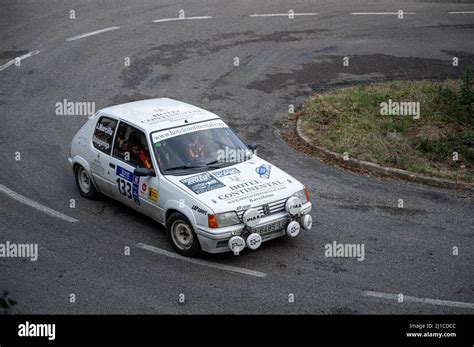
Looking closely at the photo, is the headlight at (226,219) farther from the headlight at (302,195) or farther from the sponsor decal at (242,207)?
the headlight at (302,195)

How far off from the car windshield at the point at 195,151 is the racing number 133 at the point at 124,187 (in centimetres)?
72

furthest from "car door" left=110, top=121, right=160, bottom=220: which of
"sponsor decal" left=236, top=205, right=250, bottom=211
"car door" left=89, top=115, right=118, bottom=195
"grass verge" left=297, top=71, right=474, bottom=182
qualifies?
"grass verge" left=297, top=71, right=474, bottom=182

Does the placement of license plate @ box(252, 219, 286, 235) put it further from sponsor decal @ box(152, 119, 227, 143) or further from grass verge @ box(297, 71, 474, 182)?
grass verge @ box(297, 71, 474, 182)

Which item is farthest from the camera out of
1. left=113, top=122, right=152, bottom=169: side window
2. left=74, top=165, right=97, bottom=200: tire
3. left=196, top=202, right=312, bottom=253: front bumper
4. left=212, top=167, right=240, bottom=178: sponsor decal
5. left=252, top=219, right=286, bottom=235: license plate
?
left=74, top=165, right=97, bottom=200: tire

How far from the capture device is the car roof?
436 inches

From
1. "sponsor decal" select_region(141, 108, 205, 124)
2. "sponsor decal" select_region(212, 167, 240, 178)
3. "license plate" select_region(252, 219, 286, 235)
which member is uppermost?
"sponsor decal" select_region(141, 108, 205, 124)

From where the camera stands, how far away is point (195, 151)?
10.8m

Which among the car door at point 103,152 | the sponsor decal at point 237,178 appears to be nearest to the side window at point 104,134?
the car door at point 103,152

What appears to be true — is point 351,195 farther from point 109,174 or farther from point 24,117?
point 24,117

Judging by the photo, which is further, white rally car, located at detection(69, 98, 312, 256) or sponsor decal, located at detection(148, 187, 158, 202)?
sponsor decal, located at detection(148, 187, 158, 202)

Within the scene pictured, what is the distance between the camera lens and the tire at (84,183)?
11.9m

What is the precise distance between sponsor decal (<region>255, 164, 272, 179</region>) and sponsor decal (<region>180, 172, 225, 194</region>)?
29.0 inches
